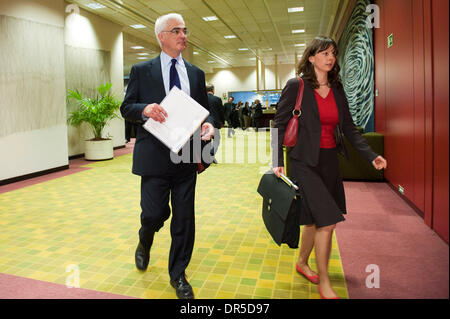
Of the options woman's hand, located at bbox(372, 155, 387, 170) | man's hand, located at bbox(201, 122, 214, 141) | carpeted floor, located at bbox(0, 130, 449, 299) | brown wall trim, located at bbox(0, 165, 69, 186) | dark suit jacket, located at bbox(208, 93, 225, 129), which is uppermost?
dark suit jacket, located at bbox(208, 93, 225, 129)

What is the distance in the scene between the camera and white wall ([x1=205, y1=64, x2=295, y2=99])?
2366 cm

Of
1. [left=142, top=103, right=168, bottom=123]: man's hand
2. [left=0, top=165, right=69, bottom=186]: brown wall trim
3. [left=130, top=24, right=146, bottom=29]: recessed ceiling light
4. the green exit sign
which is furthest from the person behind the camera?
[left=130, top=24, right=146, bottom=29]: recessed ceiling light

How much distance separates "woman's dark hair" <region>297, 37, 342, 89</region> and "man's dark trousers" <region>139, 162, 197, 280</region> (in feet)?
2.75

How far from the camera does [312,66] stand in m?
2.17

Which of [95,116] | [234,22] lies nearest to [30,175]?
[95,116]

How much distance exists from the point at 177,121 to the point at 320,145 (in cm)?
81

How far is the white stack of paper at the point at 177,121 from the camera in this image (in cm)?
203

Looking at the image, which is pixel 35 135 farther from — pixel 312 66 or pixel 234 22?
pixel 234 22

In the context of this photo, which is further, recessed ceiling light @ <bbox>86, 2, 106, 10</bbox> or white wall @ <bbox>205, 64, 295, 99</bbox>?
white wall @ <bbox>205, 64, 295, 99</bbox>

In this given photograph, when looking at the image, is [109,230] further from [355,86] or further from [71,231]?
[355,86]

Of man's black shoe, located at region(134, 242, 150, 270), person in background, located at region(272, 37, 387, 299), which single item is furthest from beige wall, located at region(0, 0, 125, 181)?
person in background, located at region(272, 37, 387, 299)

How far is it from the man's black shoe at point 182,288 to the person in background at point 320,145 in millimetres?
748

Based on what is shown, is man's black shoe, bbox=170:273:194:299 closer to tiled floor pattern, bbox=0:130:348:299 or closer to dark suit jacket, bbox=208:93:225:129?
tiled floor pattern, bbox=0:130:348:299
